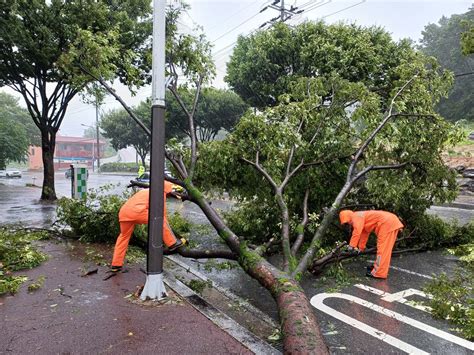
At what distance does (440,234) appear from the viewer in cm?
656

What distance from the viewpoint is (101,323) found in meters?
3.28

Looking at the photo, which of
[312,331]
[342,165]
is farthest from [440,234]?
[312,331]

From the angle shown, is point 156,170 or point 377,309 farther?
point 377,309

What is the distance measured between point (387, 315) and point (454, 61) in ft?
128

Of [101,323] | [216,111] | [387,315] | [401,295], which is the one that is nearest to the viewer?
[101,323]

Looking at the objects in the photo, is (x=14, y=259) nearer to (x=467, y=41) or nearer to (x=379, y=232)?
(x=379, y=232)

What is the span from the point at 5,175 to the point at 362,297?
41.9m

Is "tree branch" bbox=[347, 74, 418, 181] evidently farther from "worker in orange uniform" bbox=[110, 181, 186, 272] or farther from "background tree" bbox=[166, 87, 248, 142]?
"background tree" bbox=[166, 87, 248, 142]

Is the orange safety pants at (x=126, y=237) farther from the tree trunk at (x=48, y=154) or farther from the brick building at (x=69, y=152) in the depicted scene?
the brick building at (x=69, y=152)

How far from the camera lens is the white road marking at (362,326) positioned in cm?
308

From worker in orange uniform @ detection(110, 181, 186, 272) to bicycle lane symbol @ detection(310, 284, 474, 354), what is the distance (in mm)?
1916

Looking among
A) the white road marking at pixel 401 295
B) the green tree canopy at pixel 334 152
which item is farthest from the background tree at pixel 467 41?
the white road marking at pixel 401 295

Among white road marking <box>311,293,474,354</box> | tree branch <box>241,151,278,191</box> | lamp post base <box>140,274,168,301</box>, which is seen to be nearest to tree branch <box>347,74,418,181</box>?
tree branch <box>241,151,278,191</box>

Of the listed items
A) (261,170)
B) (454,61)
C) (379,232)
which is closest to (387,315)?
(379,232)
